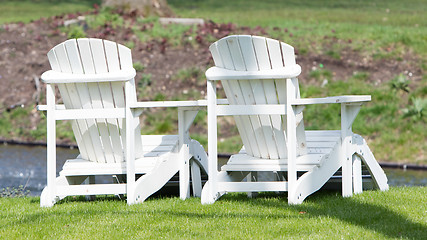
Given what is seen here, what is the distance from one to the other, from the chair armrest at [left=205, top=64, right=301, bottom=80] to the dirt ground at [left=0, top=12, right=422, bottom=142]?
7.67 m

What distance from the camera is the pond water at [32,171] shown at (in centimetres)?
879

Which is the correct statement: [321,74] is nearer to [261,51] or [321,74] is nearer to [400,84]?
[400,84]

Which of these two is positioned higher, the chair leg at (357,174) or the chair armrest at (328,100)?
the chair armrest at (328,100)

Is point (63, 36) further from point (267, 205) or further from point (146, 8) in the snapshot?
Result: point (267, 205)

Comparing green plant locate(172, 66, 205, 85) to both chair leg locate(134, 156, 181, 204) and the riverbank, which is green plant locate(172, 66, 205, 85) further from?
chair leg locate(134, 156, 181, 204)

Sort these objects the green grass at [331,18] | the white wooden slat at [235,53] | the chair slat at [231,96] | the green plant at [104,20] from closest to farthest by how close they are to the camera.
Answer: the white wooden slat at [235,53]
the chair slat at [231,96]
the green grass at [331,18]
the green plant at [104,20]

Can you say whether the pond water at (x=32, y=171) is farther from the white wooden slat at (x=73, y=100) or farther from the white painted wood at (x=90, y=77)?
the white painted wood at (x=90, y=77)

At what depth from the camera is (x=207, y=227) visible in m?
4.59

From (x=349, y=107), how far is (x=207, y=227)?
163cm

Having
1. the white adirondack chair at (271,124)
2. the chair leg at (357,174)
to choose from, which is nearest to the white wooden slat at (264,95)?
the white adirondack chair at (271,124)

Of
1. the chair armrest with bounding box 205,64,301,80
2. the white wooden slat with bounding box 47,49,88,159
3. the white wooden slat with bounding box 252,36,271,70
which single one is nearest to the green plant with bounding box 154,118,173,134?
the white wooden slat with bounding box 47,49,88,159

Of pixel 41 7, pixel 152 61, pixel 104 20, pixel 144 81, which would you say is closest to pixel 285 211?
pixel 144 81

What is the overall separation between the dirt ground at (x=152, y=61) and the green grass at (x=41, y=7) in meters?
6.72

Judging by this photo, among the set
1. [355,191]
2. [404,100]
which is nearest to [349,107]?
[355,191]
